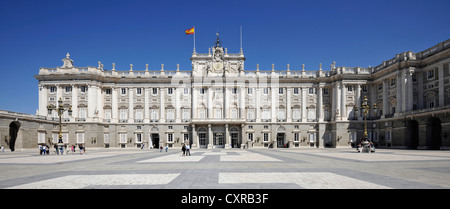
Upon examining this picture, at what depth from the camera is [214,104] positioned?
62.1 metres

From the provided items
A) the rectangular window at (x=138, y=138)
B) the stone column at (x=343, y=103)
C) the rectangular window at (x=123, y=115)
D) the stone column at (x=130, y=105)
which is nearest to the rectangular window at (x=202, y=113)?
the rectangular window at (x=138, y=138)

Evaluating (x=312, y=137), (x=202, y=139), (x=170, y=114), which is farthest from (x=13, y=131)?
(x=312, y=137)

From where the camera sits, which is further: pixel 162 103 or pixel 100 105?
pixel 162 103

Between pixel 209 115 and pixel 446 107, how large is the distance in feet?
130

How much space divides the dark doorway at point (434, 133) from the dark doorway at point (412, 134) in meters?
3.59

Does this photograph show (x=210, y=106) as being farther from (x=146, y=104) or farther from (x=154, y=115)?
(x=146, y=104)

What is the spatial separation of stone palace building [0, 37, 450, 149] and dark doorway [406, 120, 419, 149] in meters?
7.30

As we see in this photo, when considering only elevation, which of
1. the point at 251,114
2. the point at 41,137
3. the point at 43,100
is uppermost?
the point at 43,100

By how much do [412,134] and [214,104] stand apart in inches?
1419

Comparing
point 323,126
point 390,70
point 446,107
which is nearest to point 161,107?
point 323,126

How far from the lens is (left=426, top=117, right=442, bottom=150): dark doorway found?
4362 centimetres

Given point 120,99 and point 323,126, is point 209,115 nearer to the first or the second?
point 120,99

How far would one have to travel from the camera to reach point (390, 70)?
5272cm
